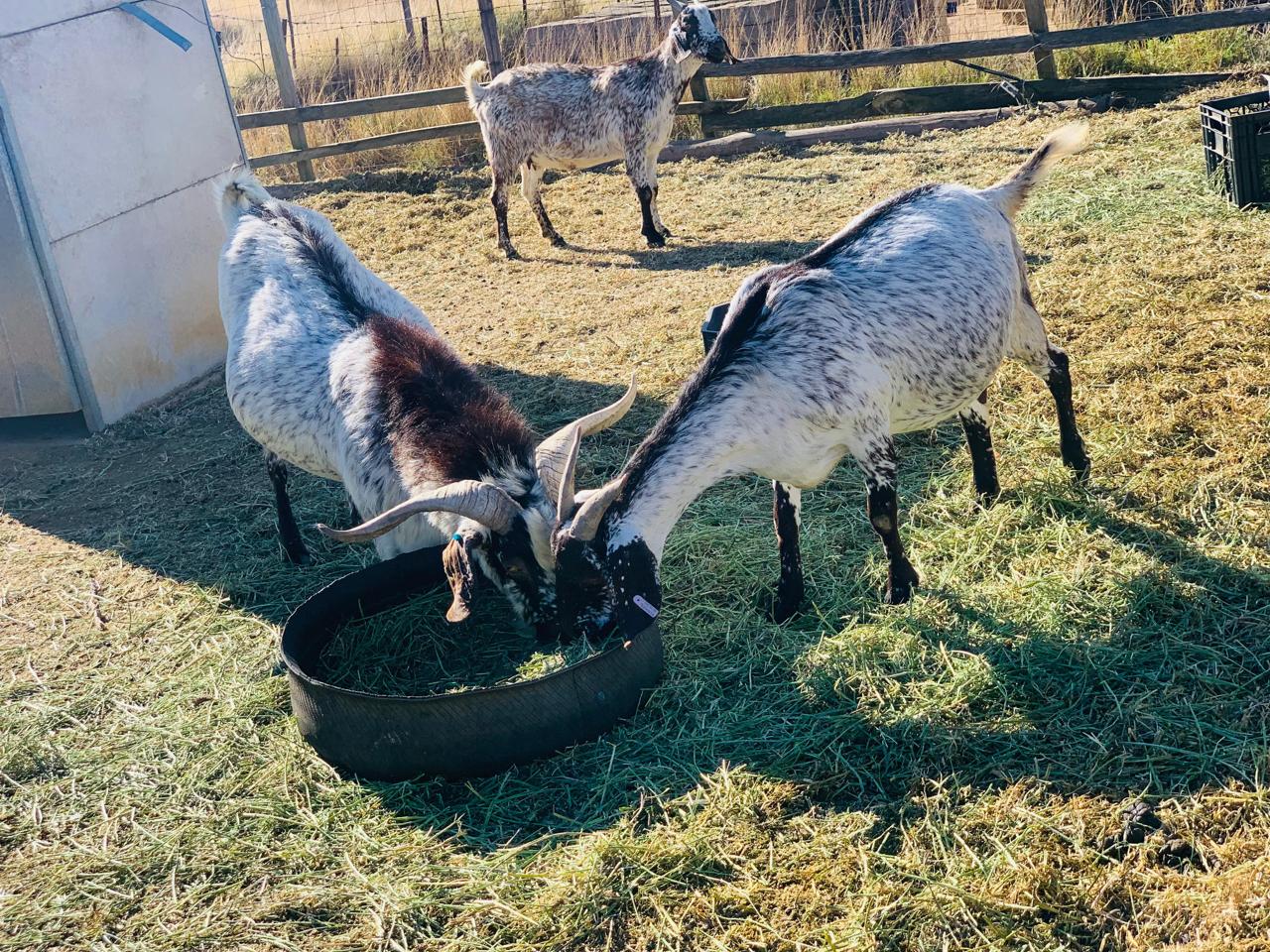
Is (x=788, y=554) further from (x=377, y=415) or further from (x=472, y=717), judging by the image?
(x=377, y=415)

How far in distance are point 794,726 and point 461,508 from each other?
4.19 ft

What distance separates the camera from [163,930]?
10.9ft

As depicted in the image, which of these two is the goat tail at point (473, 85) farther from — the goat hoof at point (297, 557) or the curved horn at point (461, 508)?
the curved horn at point (461, 508)

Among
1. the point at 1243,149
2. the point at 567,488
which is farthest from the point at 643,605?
the point at 1243,149

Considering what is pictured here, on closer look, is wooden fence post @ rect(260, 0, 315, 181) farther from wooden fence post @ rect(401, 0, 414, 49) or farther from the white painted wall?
the white painted wall

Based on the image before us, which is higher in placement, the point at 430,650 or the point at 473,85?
the point at 473,85

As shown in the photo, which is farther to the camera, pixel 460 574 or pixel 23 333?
pixel 23 333

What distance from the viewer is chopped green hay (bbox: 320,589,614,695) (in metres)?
4.21

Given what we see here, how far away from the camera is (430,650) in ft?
14.4

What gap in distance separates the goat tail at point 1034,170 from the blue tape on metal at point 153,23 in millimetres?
5932

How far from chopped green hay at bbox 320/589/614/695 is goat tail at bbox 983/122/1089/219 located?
8.45 feet

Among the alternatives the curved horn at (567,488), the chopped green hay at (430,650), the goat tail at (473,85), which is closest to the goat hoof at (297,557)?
the chopped green hay at (430,650)

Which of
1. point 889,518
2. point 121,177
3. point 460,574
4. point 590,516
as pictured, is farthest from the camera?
point 121,177

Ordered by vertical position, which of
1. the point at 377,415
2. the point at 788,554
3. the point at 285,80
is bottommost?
the point at 788,554
